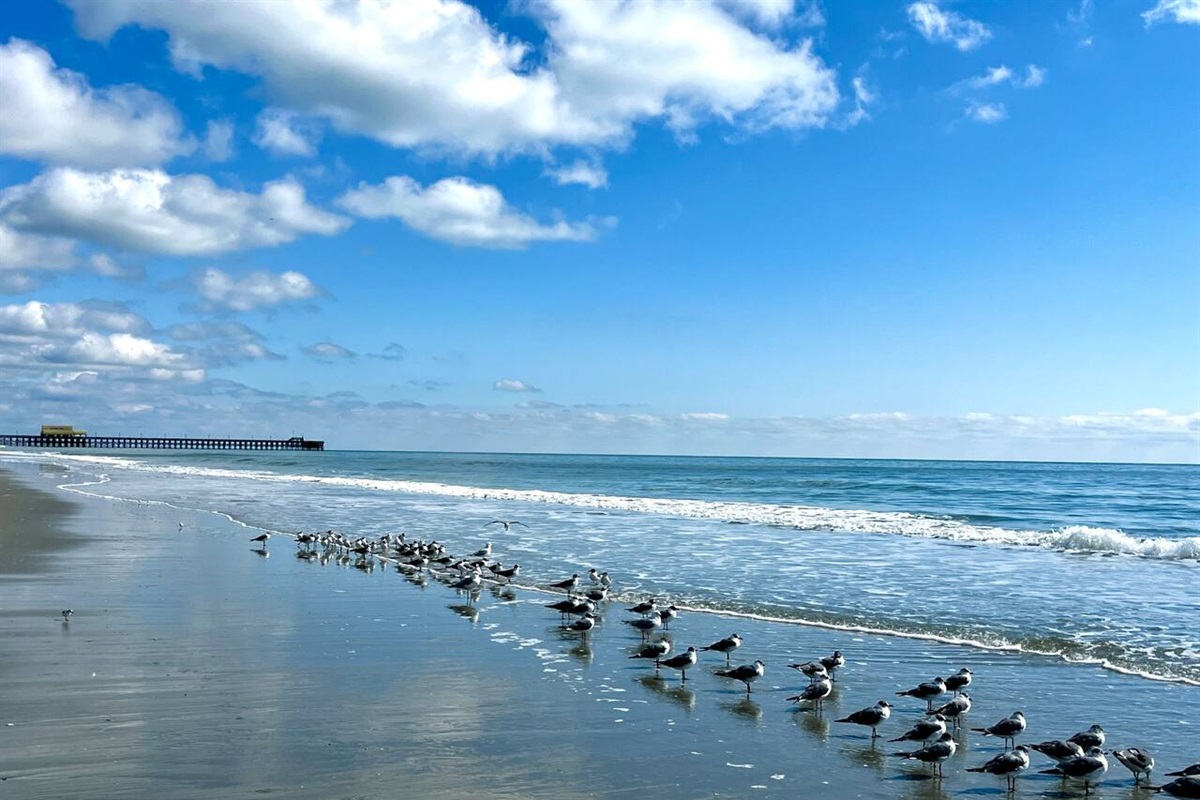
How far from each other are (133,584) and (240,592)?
196 cm

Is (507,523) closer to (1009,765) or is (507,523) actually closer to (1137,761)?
(1009,765)

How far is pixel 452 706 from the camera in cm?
910

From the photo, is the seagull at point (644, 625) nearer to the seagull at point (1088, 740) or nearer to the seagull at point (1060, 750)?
the seagull at point (1060, 750)

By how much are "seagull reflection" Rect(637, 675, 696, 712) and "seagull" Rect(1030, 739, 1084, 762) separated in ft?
10.9

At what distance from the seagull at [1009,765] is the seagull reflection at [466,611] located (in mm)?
7903

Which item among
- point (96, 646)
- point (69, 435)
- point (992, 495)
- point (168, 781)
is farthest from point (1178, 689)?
point (69, 435)

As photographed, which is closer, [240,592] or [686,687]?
[686,687]

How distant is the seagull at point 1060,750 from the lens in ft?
25.6

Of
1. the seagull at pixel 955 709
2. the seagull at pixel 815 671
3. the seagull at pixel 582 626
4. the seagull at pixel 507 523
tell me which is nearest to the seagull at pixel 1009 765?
the seagull at pixel 955 709

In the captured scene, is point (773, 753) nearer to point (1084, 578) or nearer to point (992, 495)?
point (1084, 578)

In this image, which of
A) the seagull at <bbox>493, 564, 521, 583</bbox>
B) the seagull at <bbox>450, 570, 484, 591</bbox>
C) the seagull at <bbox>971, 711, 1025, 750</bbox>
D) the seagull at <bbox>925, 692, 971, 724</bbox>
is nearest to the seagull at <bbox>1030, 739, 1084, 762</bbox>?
the seagull at <bbox>971, 711, 1025, 750</bbox>

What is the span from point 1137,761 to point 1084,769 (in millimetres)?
530

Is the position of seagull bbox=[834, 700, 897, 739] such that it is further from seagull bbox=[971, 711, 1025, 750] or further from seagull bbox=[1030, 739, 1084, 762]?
seagull bbox=[1030, 739, 1084, 762]

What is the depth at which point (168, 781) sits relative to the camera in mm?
6871
